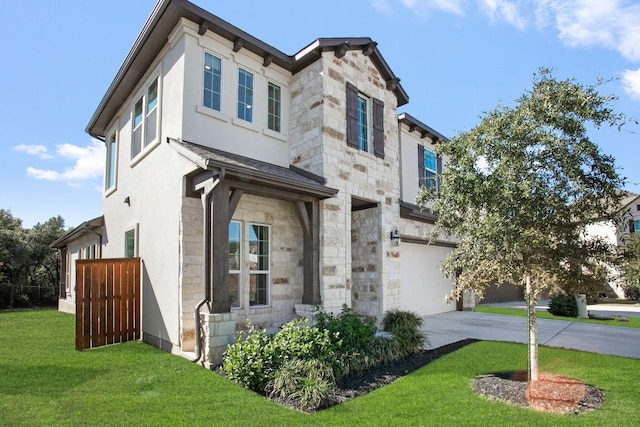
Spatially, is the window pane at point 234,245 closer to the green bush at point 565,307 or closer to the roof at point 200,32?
the roof at point 200,32

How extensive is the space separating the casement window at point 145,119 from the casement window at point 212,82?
150 cm

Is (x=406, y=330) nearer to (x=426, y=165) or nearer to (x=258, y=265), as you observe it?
(x=258, y=265)

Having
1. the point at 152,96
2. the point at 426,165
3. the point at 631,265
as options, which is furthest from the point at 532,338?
the point at 426,165

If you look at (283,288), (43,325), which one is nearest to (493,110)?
(283,288)

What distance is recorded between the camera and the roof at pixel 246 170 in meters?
6.23

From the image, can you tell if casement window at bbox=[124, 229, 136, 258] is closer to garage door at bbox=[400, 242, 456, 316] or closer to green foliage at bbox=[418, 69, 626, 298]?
garage door at bbox=[400, 242, 456, 316]

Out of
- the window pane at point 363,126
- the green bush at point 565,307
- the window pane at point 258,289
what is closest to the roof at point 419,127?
the window pane at point 363,126

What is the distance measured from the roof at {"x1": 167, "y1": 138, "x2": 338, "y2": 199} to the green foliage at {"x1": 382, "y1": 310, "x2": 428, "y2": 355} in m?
3.26

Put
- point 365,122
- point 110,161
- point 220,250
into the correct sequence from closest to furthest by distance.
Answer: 1. point 220,250
2. point 365,122
3. point 110,161

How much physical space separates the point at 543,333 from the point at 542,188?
6.77 metres

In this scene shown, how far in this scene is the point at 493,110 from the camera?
541 cm

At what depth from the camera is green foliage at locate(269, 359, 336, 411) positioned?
473cm

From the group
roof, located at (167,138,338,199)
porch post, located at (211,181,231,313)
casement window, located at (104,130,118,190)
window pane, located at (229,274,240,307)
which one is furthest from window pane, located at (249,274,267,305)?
casement window, located at (104,130,118,190)

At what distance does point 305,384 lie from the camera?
4.96 meters
